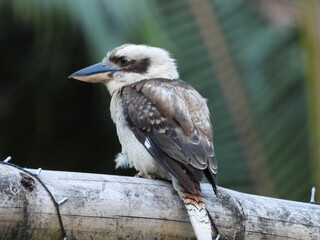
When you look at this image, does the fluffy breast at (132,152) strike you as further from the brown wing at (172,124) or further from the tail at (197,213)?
the tail at (197,213)

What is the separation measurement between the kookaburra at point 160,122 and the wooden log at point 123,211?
77mm

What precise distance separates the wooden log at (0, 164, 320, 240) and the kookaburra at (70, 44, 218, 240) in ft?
0.25

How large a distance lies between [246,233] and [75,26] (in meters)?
2.66

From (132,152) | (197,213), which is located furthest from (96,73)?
(197,213)

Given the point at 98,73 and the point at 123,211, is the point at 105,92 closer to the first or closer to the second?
the point at 98,73

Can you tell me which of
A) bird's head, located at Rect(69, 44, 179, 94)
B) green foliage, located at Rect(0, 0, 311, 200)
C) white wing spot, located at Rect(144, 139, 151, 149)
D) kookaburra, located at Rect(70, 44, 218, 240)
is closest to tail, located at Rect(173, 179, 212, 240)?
kookaburra, located at Rect(70, 44, 218, 240)

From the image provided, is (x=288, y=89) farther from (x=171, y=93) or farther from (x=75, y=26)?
(x=171, y=93)

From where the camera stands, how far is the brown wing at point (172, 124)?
325 centimetres

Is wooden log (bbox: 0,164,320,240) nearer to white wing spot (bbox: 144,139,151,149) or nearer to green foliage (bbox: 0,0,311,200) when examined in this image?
white wing spot (bbox: 144,139,151,149)

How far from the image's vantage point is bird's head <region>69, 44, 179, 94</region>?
12.8 ft

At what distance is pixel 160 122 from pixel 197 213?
0.63 m

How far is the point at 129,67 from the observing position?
3.96 m

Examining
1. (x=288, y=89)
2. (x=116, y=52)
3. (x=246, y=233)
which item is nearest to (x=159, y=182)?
(x=246, y=233)

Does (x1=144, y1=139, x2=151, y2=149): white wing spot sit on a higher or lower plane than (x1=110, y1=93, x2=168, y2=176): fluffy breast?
higher
